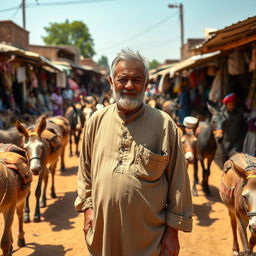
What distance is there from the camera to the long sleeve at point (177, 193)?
2006 millimetres

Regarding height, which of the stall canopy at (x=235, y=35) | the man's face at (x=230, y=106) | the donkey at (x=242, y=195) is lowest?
the donkey at (x=242, y=195)

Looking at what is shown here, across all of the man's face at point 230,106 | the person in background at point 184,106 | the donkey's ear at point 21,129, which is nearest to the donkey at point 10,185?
the donkey's ear at point 21,129

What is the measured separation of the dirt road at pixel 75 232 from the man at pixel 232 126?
130cm

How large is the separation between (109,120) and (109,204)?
62cm

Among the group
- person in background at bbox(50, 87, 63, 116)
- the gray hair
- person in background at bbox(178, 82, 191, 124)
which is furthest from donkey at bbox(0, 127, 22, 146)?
person in background at bbox(50, 87, 63, 116)

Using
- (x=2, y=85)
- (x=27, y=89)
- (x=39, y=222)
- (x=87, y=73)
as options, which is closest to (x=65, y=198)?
(x=39, y=222)

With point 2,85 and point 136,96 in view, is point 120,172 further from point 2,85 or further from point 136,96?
point 2,85

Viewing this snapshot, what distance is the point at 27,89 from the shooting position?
44.9ft

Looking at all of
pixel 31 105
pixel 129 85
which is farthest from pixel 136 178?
pixel 31 105

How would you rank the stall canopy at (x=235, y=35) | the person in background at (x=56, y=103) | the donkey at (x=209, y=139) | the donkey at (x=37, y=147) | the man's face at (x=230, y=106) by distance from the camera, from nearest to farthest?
the donkey at (x=37, y=147), the stall canopy at (x=235, y=35), the donkey at (x=209, y=139), the man's face at (x=230, y=106), the person in background at (x=56, y=103)

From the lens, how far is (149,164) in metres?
1.99

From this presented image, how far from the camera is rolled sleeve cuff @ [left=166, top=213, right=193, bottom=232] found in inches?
78.3

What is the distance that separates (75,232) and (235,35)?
520cm

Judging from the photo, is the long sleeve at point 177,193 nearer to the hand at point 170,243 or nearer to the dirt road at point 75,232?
the hand at point 170,243
